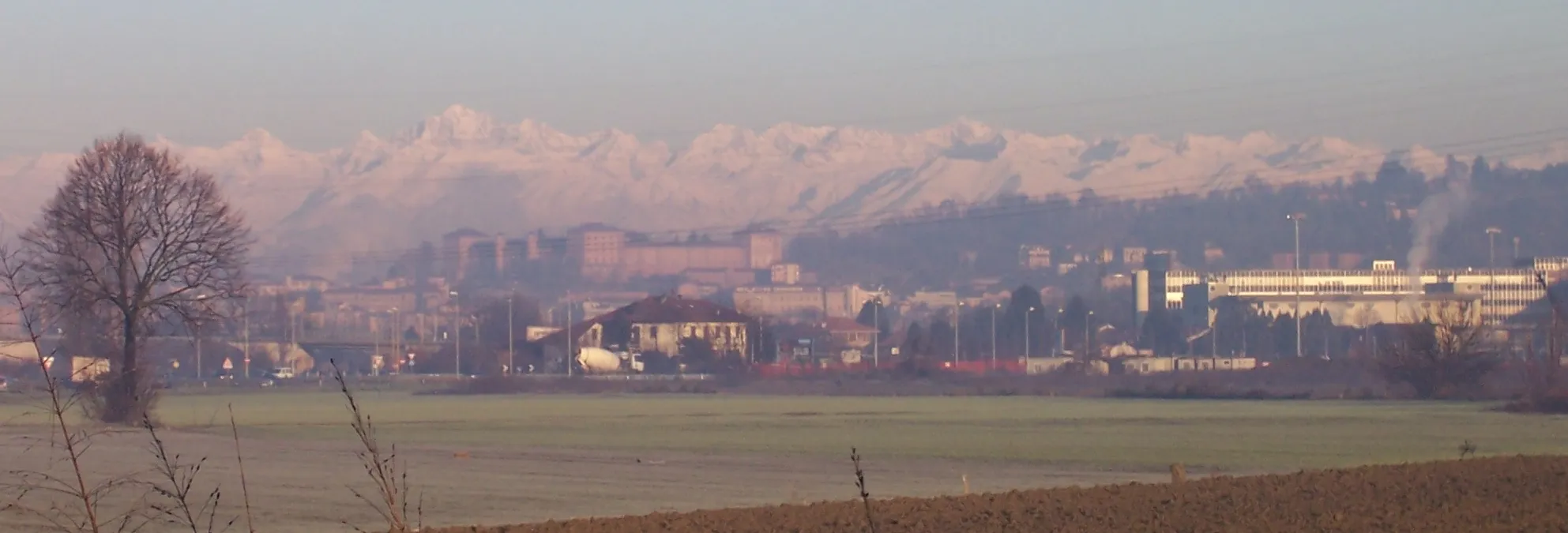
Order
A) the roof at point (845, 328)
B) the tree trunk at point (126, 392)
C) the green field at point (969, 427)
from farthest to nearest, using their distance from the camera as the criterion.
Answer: the roof at point (845, 328)
the tree trunk at point (126, 392)
the green field at point (969, 427)

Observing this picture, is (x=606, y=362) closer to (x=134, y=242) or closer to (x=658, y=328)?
(x=658, y=328)

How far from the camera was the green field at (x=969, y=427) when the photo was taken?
3850cm

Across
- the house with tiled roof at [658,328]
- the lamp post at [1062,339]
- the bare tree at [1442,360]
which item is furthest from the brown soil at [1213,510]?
the lamp post at [1062,339]

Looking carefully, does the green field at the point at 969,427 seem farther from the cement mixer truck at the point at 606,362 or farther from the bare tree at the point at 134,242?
the cement mixer truck at the point at 606,362

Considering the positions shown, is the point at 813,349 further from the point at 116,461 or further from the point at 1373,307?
the point at 116,461

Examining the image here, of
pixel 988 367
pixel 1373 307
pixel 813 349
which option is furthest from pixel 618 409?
pixel 1373 307


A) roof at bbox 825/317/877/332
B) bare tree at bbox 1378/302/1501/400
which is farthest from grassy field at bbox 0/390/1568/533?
roof at bbox 825/317/877/332

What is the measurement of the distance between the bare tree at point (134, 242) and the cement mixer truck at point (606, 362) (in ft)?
282

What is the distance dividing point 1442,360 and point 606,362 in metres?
72.8

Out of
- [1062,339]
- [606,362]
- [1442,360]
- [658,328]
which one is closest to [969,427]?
[1442,360]

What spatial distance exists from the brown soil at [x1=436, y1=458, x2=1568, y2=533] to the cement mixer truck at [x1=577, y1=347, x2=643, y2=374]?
11413cm

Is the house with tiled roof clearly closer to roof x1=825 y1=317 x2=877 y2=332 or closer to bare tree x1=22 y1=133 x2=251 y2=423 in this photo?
roof x1=825 y1=317 x2=877 y2=332

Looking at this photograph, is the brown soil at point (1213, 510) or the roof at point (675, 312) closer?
the brown soil at point (1213, 510)

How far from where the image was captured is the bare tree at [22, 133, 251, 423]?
4866 cm
